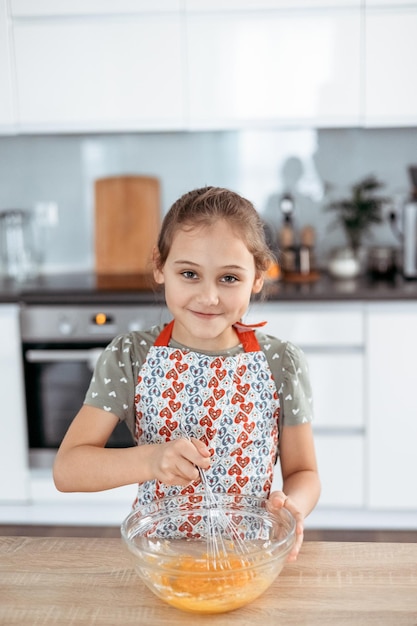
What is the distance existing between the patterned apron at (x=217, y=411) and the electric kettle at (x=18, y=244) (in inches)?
78.4

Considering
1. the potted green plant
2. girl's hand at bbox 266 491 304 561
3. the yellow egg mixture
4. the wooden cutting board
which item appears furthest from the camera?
the wooden cutting board

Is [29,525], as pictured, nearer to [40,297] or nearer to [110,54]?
[40,297]

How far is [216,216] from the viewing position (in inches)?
50.9

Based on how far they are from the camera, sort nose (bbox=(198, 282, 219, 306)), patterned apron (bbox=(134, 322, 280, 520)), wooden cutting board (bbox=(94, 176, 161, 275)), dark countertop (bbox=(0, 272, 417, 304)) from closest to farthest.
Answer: nose (bbox=(198, 282, 219, 306)) → patterned apron (bbox=(134, 322, 280, 520)) → dark countertop (bbox=(0, 272, 417, 304)) → wooden cutting board (bbox=(94, 176, 161, 275))

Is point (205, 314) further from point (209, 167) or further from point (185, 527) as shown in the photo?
point (209, 167)

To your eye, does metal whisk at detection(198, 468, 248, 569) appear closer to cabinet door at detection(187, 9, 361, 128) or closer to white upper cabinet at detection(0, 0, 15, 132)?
cabinet door at detection(187, 9, 361, 128)

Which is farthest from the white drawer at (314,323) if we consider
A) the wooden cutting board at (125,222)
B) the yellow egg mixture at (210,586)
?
the yellow egg mixture at (210,586)

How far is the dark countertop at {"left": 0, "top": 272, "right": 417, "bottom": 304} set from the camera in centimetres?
279

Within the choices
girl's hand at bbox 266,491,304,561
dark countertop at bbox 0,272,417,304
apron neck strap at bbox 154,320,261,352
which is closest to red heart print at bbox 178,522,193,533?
girl's hand at bbox 266,491,304,561

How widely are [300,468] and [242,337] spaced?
0.25 meters

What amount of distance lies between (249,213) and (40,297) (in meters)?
1.70

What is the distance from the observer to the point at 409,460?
2.90 m

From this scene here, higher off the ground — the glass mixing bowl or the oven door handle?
the glass mixing bowl

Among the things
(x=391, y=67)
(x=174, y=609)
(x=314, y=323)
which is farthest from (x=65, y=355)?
(x=174, y=609)
